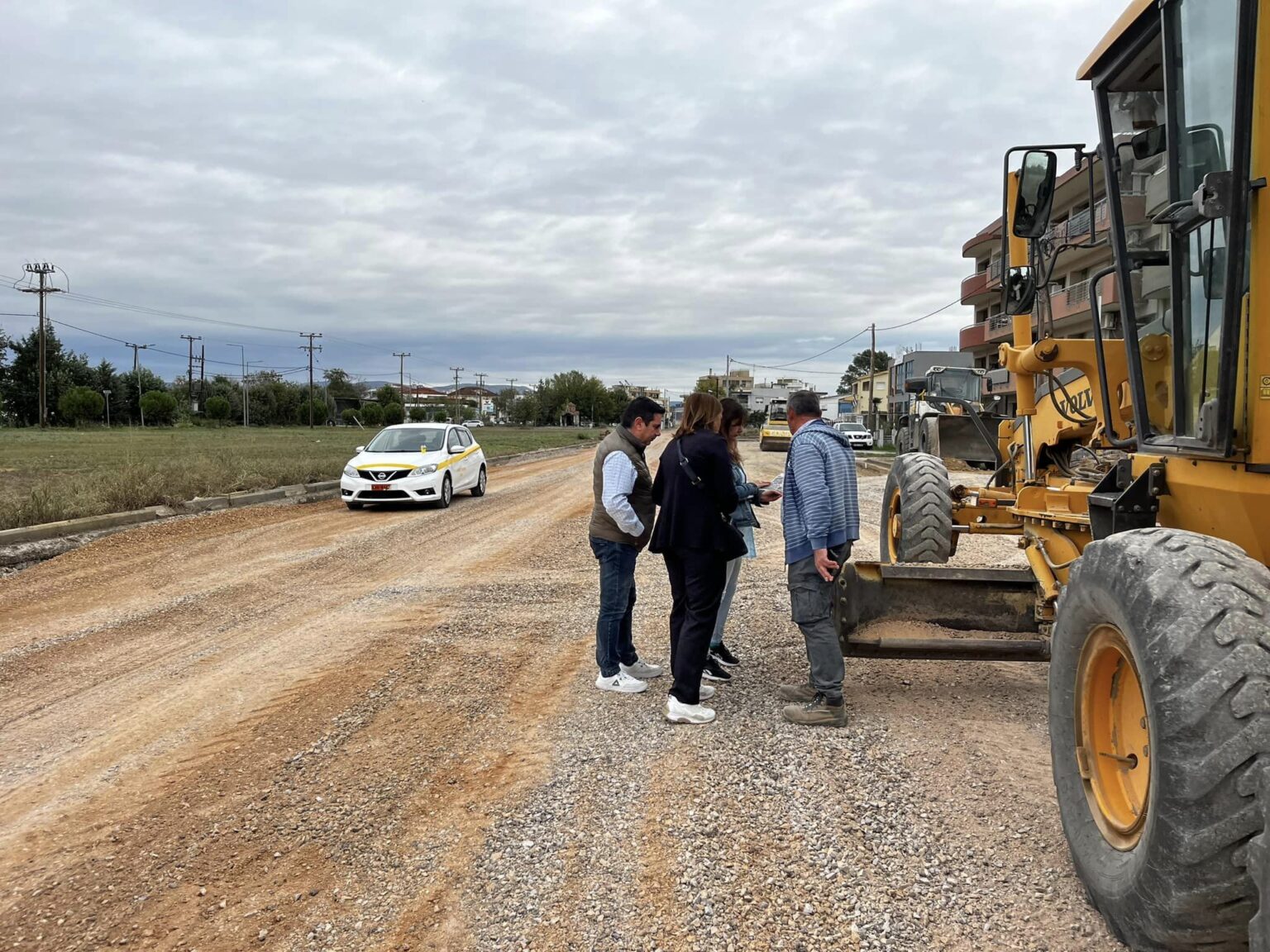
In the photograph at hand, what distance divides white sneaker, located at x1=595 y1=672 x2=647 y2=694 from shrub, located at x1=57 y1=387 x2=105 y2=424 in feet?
246

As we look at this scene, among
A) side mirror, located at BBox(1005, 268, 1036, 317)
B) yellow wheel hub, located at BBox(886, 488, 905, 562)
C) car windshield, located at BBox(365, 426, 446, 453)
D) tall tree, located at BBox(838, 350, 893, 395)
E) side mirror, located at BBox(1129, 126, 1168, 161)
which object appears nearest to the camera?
side mirror, located at BBox(1129, 126, 1168, 161)

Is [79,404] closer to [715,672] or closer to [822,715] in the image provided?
[715,672]

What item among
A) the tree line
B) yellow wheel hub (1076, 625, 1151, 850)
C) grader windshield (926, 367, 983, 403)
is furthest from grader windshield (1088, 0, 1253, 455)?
the tree line

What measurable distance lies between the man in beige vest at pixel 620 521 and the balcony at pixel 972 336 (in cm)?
4618

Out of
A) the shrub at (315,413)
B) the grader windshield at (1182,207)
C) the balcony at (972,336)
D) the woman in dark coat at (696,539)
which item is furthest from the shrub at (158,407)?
the grader windshield at (1182,207)

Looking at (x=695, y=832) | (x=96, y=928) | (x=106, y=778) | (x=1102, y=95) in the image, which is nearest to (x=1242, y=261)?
(x=1102, y=95)

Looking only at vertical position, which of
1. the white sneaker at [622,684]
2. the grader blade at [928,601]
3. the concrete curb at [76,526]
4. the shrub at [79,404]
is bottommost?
the white sneaker at [622,684]

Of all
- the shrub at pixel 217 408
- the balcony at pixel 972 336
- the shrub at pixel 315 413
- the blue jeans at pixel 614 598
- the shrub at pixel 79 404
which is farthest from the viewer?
the shrub at pixel 315 413

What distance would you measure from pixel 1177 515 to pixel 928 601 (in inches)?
76.6

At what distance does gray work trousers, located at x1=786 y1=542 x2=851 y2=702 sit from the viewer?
4.73 m

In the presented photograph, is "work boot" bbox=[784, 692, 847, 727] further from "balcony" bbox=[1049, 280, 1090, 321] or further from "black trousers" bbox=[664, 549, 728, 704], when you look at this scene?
"balcony" bbox=[1049, 280, 1090, 321]

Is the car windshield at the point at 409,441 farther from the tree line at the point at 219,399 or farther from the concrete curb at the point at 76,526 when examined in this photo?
the tree line at the point at 219,399

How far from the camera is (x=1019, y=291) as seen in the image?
206 inches

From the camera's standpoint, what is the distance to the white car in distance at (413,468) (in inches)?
602
